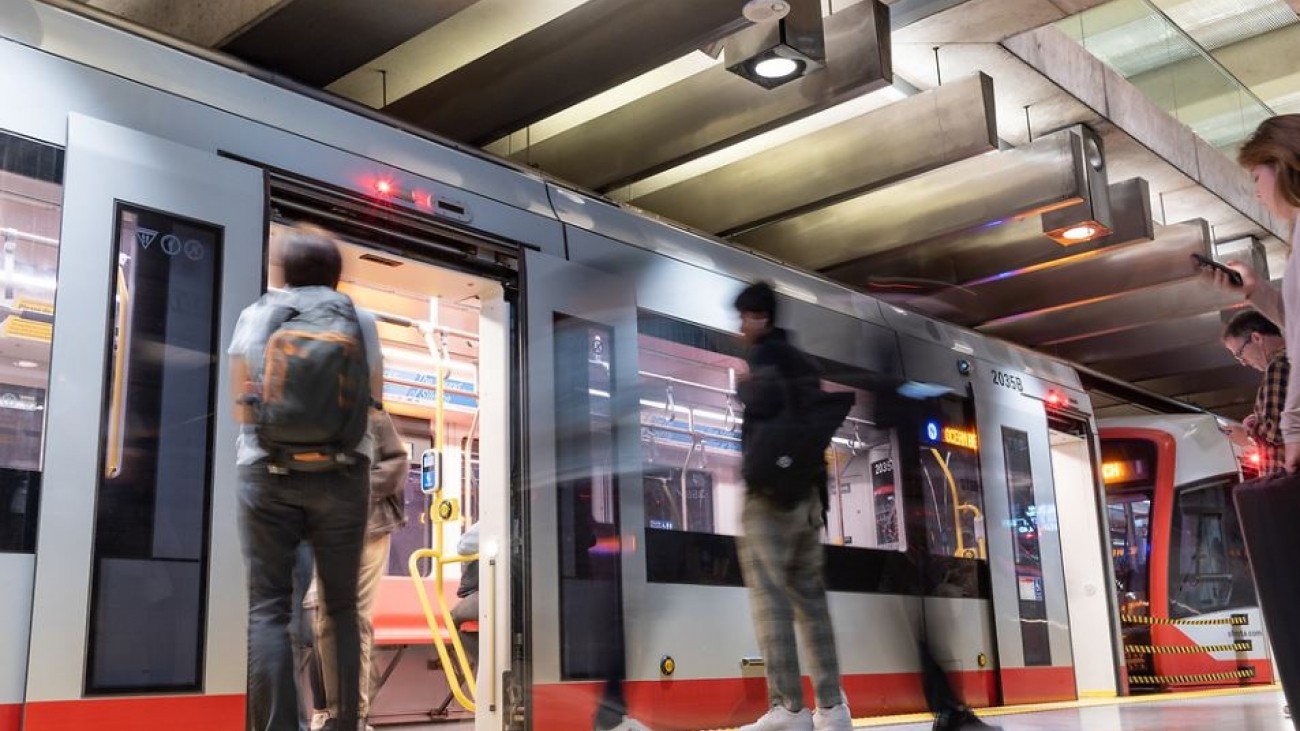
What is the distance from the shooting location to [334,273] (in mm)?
3398

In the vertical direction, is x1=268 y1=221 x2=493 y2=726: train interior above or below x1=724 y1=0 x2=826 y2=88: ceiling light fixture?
below

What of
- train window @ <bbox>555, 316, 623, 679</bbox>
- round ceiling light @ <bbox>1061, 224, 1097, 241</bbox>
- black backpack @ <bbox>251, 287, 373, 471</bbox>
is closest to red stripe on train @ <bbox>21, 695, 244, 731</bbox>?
black backpack @ <bbox>251, 287, 373, 471</bbox>

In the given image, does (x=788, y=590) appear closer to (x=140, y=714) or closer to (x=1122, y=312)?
(x=140, y=714)

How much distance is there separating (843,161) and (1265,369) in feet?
11.0

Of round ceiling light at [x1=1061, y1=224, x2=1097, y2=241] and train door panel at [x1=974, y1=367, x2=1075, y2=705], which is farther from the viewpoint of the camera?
train door panel at [x1=974, y1=367, x2=1075, y2=705]

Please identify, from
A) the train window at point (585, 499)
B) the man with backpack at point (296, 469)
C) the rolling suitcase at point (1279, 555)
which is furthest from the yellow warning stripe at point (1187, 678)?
the man with backpack at point (296, 469)

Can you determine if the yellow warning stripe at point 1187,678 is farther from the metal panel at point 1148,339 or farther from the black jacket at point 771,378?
the black jacket at point 771,378

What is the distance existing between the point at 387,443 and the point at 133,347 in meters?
1.66

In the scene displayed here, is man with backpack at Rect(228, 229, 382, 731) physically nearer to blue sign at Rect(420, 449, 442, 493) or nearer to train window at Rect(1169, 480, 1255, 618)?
blue sign at Rect(420, 449, 442, 493)

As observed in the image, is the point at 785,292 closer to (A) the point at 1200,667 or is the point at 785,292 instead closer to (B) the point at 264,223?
(B) the point at 264,223

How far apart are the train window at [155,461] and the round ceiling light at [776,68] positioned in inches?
99.1

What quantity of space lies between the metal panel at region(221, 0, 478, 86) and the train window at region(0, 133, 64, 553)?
1.83m

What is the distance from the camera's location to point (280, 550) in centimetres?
314

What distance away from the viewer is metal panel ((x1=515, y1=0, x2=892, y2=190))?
5.80 meters
